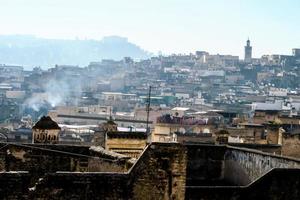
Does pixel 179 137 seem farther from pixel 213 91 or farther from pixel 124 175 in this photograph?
pixel 213 91

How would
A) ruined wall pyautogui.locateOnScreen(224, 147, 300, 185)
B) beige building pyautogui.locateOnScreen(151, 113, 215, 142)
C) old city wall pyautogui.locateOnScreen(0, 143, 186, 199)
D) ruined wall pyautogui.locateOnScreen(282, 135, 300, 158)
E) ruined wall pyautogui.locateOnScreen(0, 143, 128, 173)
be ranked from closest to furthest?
1. old city wall pyautogui.locateOnScreen(0, 143, 186, 199)
2. ruined wall pyautogui.locateOnScreen(0, 143, 128, 173)
3. ruined wall pyautogui.locateOnScreen(224, 147, 300, 185)
4. ruined wall pyautogui.locateOnScreen(282, 135, 300, 158)
5. beige building pyautogui.locateOnScreen(151, 113, 215, 142)

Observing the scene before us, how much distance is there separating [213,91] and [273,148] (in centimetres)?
15019

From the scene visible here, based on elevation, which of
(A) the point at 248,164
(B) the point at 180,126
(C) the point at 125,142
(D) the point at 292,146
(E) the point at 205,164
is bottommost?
(B) the point at 180,126

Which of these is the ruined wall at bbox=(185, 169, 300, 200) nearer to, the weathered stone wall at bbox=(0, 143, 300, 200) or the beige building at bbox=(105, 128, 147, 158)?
the weathered stone wall at bbox=(0, 143, 300, 200)

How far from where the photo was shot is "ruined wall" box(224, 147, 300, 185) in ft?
71.4

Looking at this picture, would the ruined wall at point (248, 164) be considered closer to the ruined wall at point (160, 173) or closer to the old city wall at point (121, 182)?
the ruined wall at point (160, 173)

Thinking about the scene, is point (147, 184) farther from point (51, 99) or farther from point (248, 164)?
point (51, 99)

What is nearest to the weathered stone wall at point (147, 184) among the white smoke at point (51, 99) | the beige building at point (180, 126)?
the beige building at point (180, 126)

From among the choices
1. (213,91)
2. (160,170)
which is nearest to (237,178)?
(160,170)

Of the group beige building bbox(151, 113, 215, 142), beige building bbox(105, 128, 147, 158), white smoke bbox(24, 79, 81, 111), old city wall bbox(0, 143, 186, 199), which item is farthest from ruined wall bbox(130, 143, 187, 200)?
white smoke bbox(24, 79, 81, 111)

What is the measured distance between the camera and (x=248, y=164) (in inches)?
907

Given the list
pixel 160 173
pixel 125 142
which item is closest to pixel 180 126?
pixel 125 142

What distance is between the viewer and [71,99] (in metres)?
175

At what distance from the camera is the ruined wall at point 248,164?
21.8 meters
